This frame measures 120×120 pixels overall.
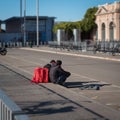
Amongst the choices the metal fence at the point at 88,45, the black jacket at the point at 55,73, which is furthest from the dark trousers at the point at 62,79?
the metal fence at the point at 88,45

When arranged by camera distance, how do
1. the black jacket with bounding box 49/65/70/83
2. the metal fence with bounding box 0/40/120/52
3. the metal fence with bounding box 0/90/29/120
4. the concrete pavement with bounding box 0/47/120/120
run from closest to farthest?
the metal fence with bounding box 0/90/29/120, the concrete pavement with bounding box 0/47/120/120, the black jacket with bounding box 49/65/70/83, the metal fence with bounding box 0/40/120/52

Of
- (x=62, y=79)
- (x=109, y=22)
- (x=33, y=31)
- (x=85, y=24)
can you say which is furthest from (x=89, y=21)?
(x=62, y=79)

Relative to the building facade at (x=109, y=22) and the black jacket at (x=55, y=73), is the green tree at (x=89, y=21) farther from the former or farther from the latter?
the black jacket at (x=55, y=73)

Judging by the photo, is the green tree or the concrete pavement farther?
the green tree

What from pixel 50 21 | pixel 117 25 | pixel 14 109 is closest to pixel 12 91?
pixel 14 109

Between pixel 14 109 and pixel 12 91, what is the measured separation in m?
9.34

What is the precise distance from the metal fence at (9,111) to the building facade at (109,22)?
66.6 metres

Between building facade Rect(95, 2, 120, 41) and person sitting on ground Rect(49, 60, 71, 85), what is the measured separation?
55.6 metres

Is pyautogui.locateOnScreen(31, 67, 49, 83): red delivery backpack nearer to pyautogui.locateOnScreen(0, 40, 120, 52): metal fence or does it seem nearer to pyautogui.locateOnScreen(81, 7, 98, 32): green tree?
pyautogui.locateOnScreen(0, 40, 120, 52): metal fence

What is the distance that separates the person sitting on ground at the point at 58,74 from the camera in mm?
16688

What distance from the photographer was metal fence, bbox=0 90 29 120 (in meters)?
5.25

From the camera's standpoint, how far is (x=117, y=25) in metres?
74.3

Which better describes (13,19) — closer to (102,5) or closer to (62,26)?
(62,26)

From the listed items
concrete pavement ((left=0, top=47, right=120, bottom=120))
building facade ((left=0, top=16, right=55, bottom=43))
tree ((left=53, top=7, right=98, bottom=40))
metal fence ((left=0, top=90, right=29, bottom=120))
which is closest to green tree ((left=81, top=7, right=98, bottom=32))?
tree ((left=53, top=7, right=98, bottom=40))
